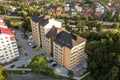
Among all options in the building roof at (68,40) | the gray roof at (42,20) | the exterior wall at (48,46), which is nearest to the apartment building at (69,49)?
the building roof at (68,40)

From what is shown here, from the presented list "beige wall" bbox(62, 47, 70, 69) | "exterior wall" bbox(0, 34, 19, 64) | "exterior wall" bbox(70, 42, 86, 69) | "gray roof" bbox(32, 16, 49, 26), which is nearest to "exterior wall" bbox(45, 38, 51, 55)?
"gray roof" bbox(32, 16, 49, 26)

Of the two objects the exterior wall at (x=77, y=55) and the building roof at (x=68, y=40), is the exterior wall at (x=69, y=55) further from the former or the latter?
the building roof at (x=68, y=40)

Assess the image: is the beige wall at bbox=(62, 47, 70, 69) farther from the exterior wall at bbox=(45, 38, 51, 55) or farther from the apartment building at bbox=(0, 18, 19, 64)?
the apartment building at bbox=(0, 18, 19, 64)

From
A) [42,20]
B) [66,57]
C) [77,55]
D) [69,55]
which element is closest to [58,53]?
[66,57]

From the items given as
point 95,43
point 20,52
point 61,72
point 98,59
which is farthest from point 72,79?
point 20,52

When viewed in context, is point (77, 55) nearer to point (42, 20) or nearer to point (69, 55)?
point (69, 55)

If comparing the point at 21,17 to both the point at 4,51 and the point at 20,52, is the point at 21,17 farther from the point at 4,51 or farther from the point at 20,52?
the point at 4,51
